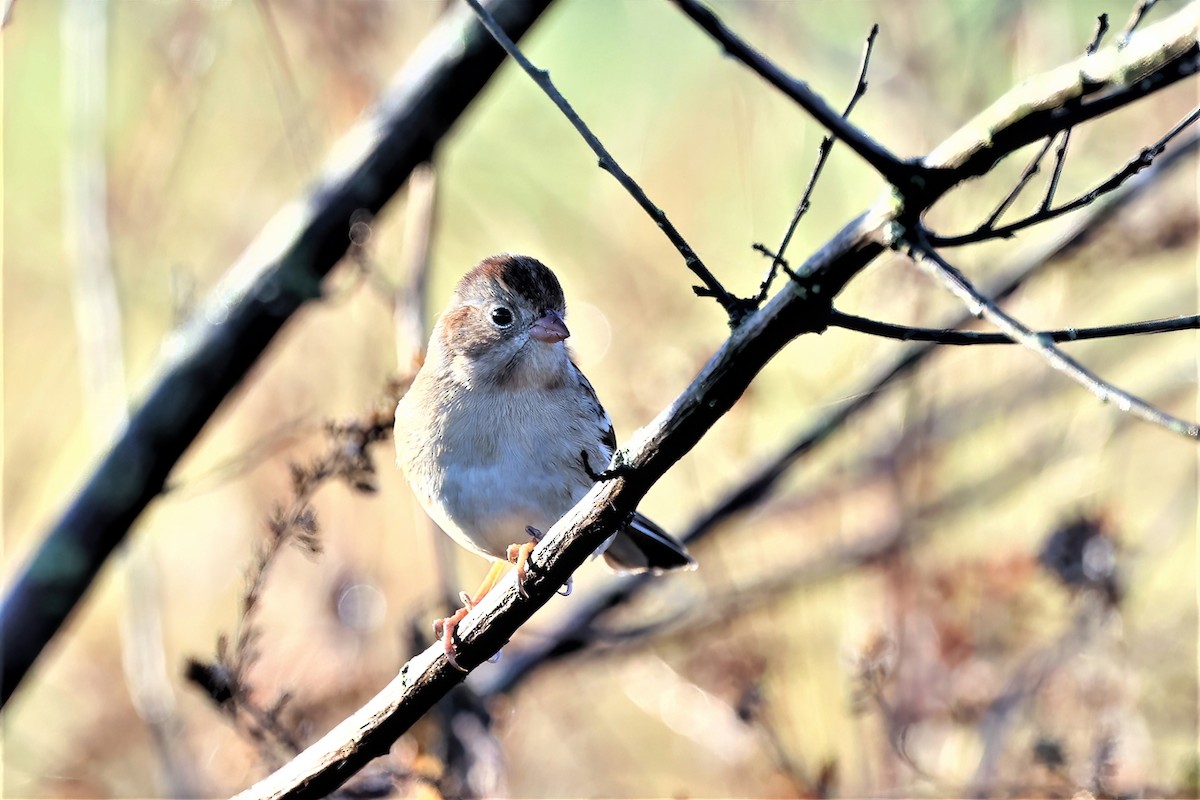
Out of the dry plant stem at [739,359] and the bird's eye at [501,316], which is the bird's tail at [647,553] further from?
the dry plant stem at [739,359]

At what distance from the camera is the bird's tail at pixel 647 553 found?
137 inches

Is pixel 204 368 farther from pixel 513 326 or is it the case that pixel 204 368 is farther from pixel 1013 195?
pixel 1013 195

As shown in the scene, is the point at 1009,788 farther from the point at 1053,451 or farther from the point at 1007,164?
the point at 1007,164

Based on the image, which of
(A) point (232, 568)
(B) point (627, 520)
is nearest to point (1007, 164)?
(B) point (627, 520)

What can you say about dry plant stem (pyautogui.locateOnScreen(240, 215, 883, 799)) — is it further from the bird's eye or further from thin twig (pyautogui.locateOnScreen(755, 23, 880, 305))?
the bird's eye

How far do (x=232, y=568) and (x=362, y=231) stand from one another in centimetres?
318

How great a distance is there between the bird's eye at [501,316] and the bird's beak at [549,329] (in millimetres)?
108

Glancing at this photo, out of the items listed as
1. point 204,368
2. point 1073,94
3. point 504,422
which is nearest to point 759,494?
point 504,422

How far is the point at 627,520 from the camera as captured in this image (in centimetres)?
195

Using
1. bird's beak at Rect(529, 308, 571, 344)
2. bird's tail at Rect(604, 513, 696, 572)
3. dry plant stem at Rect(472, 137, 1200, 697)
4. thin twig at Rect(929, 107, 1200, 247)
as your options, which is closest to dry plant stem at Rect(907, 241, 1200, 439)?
thin twig at Rect(929, 107, 1200, 247)

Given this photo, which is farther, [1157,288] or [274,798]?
[1157,288]

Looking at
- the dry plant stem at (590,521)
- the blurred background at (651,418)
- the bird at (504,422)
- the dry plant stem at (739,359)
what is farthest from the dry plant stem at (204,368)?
the dry plant stem at (739,359)

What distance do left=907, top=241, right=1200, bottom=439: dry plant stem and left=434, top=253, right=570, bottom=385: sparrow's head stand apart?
5.51 ft

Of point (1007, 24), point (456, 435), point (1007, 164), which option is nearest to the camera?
point (456, 435)
